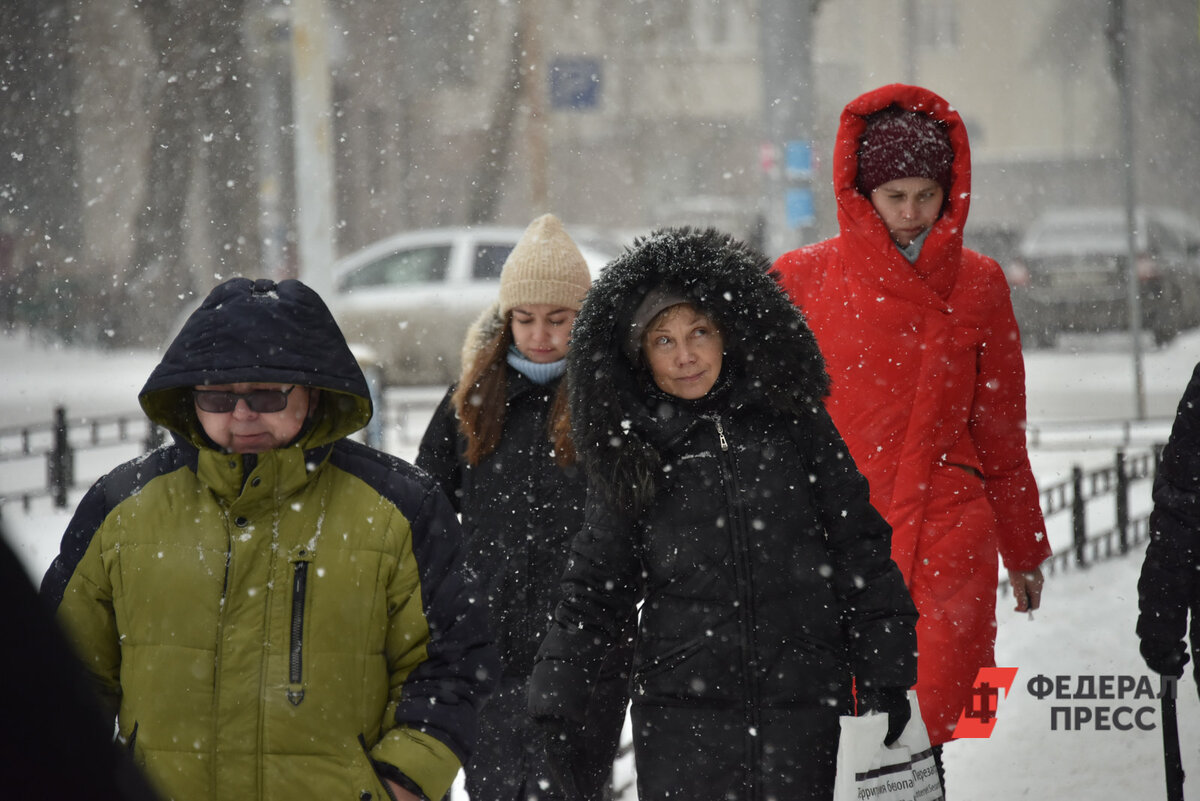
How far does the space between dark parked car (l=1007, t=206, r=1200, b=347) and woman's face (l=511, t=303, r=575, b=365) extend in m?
3.03

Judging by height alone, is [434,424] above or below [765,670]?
above

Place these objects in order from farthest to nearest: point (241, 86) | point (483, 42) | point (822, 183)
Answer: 1. point (483, 42)
2. point (241, 86)
3. point (822, 183)

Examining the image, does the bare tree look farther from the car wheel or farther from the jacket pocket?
the jacket pocket

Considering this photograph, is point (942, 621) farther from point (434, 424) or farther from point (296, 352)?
point (296, 352)

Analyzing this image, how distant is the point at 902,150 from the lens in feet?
11.1

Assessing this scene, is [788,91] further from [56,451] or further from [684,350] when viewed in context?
[56,451]

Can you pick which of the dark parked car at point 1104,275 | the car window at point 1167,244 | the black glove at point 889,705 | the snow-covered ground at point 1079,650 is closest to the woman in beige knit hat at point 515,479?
the black glove at point 889,705

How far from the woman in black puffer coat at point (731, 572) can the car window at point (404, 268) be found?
Answer: 9.57m

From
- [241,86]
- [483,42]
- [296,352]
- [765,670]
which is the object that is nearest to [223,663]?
[296,352]

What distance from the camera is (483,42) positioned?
2123 cm

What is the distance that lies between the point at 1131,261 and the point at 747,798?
3.70 metres

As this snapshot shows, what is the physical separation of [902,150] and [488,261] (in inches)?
354

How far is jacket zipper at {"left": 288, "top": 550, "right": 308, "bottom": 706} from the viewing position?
2.12 meters

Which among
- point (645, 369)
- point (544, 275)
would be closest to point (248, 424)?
point (645, 369)
